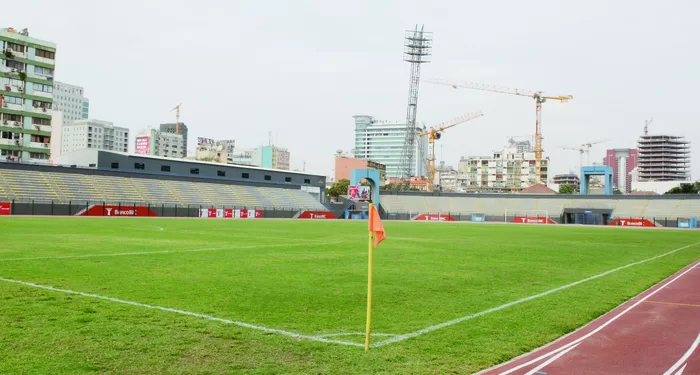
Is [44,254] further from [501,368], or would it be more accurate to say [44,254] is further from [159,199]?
[159,199]

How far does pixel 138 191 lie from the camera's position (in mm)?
73125

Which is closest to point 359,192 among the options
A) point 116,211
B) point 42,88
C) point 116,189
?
point 116,189

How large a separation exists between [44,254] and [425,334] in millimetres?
14792

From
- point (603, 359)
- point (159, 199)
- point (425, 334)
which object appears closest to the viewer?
point (603, 359)

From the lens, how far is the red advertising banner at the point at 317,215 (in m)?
86.2

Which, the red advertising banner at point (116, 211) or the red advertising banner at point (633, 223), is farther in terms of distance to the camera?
the red advertising banner at point (633, 223)

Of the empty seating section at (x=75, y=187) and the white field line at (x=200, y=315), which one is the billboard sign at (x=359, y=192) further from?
the white field line at (x=200, y=315)

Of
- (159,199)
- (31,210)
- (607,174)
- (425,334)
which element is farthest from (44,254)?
(607,174)

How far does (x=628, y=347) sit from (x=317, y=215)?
81.5 meters

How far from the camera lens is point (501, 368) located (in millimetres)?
6695

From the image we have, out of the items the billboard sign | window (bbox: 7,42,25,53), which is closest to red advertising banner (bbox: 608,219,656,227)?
the billboard sign

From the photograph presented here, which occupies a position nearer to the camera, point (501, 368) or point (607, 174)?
point (501, 368)

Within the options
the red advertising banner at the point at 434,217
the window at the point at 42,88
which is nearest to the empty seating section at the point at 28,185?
the window at the point at 42,88

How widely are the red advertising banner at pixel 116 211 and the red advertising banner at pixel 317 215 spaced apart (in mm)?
26256
